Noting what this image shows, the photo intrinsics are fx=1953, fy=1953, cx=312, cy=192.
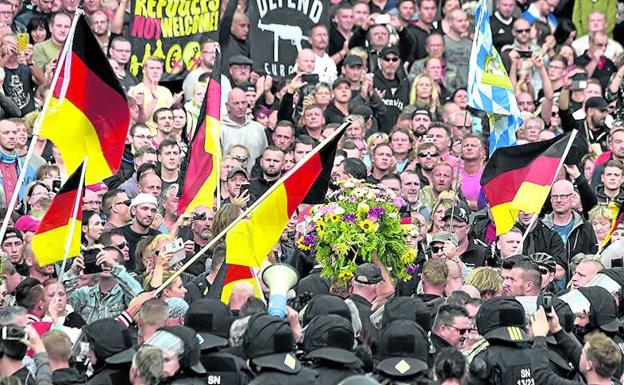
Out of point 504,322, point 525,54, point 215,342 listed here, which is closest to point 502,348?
point 504,322

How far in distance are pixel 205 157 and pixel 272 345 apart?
5972 mm

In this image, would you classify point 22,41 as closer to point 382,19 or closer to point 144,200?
point 144,200

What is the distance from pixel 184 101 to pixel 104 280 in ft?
23.1

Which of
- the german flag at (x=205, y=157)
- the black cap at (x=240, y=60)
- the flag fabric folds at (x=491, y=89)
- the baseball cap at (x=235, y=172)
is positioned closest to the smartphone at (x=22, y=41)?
the black cap at (x=240, y=60)

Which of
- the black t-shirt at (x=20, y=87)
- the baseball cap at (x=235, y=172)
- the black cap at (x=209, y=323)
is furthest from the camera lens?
the black t-shirt at (x=20, y=87)

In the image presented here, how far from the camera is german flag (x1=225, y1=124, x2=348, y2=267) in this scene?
1562 cm

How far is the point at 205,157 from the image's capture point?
1881 centimetres

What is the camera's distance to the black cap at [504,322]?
13859mm

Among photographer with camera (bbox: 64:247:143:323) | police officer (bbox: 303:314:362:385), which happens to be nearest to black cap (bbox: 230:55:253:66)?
photographer with camera (bbox: 64:247:143:323)

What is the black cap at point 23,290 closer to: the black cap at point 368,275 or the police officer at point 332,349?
the black cap at point 368,275

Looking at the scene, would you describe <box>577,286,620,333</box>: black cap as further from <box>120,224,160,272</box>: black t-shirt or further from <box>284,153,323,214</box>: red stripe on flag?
<box>120,224,160,272</box>: black t-shirt

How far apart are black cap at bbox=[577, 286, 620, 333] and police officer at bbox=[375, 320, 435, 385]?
2005mm

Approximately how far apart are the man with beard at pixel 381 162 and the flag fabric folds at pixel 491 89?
4.01 feet

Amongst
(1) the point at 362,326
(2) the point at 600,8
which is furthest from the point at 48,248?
(2) the point at 600,8
